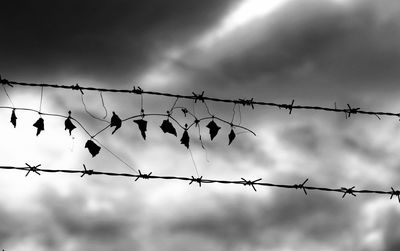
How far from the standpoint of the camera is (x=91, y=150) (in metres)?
5.79

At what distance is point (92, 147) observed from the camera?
581 cm

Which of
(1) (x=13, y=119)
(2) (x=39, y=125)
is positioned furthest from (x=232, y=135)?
(1) (x=13, y=119)

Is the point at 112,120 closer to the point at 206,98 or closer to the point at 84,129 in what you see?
the point at 84,129

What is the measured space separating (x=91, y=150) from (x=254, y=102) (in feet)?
6.03

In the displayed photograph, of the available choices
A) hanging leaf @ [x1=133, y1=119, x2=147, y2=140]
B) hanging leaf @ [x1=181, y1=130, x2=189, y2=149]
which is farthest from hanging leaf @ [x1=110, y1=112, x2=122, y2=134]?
hanging leaf @ [x1=181, y1=130, x2=189, y2=149]

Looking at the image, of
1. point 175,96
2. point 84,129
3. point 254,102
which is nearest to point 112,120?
point 84,129

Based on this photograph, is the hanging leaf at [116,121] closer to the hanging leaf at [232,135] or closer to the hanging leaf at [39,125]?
the hanging leaf at [39,125]

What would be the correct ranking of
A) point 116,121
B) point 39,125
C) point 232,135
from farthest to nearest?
1. point 232,135
2. point 116,121
3. point 39,125

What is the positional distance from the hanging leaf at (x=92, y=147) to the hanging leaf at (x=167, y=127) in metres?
0.72

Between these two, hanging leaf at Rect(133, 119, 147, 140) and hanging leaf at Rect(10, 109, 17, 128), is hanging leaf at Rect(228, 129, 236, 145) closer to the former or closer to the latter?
hanging leaf at Rect(133, 119, 147, 140)

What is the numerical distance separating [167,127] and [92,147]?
830mm

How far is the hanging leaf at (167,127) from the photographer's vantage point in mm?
5938

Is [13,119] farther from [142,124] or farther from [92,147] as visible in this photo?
[142,124]

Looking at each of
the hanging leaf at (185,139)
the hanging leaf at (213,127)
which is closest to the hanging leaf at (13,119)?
the hanging leaf at (185,139)
